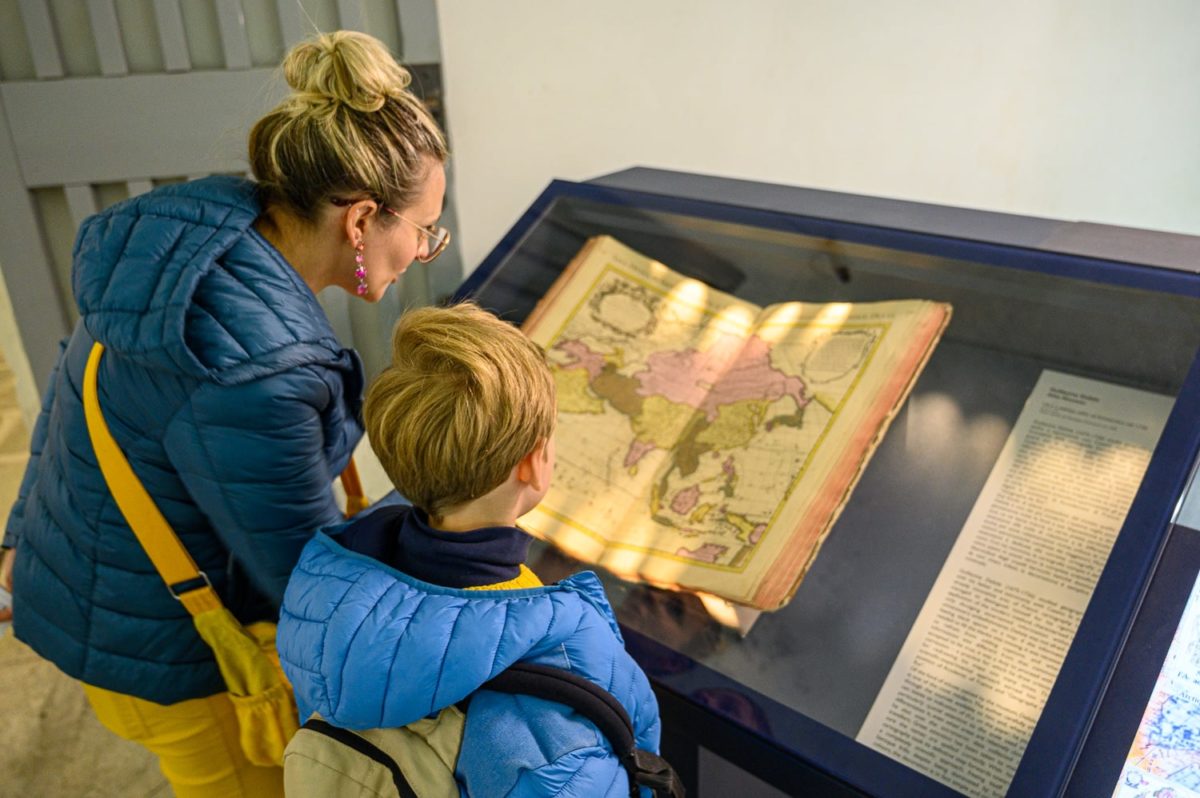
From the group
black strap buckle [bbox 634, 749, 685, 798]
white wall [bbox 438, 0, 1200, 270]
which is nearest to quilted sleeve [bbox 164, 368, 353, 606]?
black strap buckle [bbox 634, 749, 685, 798]

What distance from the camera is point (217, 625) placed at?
4.17ft

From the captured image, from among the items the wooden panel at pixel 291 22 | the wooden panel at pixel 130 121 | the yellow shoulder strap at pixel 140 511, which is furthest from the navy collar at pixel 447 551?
the wooden panel at pixel 291 22

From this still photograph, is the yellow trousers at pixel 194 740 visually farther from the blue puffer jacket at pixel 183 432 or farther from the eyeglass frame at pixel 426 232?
the eyeglass frame at pixel 426 232

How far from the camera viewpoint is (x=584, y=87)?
2680 mm

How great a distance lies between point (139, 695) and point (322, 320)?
24.1 inches

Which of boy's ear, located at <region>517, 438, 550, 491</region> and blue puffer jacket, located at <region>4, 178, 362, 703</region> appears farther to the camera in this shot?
blue puffer jacket, located at <region>4, 178, 362, 703</region>

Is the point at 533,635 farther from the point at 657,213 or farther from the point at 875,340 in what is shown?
the point at 657,213

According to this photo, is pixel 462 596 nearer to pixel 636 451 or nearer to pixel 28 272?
pixel 636 451

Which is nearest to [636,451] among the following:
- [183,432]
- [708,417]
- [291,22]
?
[708,417]

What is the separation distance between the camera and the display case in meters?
1.05

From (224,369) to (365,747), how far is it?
0.45 metres

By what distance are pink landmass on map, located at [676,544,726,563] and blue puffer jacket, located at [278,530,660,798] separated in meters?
0.46

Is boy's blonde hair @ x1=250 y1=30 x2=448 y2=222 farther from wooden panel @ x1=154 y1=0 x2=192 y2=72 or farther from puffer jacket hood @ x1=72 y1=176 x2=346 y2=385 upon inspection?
wooden panel @ x1=154 y1=0 x2=192 y2=72

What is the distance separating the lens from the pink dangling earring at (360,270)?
1231 millimetres
